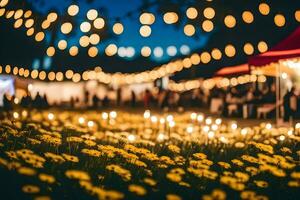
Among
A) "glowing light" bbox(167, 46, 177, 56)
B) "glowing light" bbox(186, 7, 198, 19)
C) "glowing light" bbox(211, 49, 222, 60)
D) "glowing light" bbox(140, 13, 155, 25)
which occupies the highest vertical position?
"glowing light" bbox(186, 7, 198, 19)

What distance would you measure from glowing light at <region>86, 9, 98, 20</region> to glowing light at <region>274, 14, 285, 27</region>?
Answer: 3.29m

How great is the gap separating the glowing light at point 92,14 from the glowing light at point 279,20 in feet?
10.8

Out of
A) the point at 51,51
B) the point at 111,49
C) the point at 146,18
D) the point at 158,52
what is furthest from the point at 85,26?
the point at 158,52

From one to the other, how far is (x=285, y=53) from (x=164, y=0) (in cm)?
465

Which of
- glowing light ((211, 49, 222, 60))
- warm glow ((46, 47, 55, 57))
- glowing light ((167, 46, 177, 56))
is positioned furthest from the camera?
glowing light ((167, 46, 177, 56))

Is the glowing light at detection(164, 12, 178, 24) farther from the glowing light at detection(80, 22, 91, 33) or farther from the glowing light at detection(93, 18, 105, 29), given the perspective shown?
the glowing light at detection(80, 22, 91, 33)

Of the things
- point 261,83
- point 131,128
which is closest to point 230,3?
point 131,128

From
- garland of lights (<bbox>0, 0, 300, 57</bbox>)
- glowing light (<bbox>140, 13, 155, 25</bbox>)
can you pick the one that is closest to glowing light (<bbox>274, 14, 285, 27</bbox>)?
garland of lights (<bbox>0, 0, 300, 57</bbox>)

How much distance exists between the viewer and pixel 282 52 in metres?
11.2

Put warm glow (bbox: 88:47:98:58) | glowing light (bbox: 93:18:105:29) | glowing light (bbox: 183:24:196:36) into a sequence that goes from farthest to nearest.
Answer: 1. warm glow (bbox: 88:47:98:58)
2. glowing light (bbox: 183:24:196:36)
3. glowing light (bbox: 93:18:105:29)

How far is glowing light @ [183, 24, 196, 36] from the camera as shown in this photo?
777 cm

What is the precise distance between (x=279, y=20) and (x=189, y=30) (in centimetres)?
169

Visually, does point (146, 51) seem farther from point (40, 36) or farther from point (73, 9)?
point (40, 36)

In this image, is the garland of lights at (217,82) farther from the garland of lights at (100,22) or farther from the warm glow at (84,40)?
the warm glow at (84,40)
